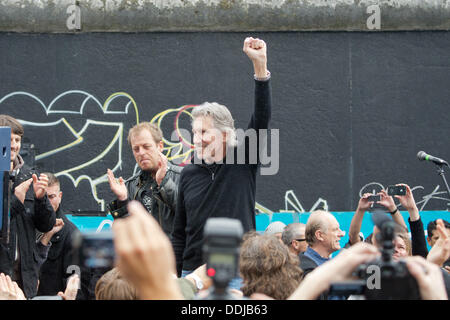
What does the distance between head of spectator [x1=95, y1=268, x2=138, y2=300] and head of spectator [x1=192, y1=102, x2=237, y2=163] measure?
1.09 m

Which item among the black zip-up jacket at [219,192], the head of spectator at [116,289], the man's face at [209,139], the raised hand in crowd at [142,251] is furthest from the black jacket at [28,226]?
the raised hand in crowd at [142,251]

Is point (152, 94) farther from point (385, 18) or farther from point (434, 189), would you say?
point (434, 189)

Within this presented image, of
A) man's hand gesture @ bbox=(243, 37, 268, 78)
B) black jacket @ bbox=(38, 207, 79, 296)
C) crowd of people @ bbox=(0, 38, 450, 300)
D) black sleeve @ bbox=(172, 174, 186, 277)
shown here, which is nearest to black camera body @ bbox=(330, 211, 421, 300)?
crowd of people @ bbox=(0, 38, 450, 300)

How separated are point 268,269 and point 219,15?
5.66 meters

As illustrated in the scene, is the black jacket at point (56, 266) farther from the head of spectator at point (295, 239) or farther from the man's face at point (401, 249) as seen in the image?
the man's face at point (401, 249)

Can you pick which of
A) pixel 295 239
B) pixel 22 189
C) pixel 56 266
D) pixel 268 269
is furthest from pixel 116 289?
pixel 56 266

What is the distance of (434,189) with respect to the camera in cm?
793

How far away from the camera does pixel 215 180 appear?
3543mm

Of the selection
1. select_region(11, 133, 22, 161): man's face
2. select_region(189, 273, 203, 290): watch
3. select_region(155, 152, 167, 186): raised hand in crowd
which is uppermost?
select_region(11, 133, 22, 161): man's face

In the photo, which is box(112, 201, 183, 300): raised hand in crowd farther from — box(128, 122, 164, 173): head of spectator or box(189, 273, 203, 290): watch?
box(128, 122, 164, 173): head of spectator

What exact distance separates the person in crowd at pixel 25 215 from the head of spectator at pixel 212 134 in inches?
49.8

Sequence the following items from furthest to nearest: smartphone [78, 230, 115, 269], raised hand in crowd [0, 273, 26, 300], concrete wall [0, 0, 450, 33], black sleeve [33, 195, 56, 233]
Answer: concrete wall [0, 0, 450, 33] → black sleeve [33, 195, 56, 233] → raised hand in crowd [0, 273, 26, 300] → smartphone [78, 230, 115, 269]

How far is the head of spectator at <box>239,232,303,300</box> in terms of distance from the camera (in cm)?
275
